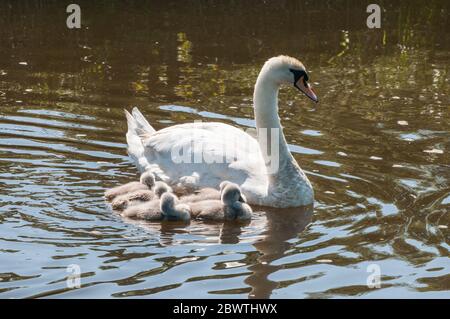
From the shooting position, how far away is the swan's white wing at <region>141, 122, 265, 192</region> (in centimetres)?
1073

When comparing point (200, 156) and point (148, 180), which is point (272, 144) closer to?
point (200, 156)

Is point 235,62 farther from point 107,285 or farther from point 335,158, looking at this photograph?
point 107,285

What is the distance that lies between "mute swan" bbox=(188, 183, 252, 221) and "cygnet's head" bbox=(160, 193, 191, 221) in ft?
0.58

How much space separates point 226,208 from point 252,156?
3.99 feet

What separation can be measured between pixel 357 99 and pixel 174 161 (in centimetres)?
427

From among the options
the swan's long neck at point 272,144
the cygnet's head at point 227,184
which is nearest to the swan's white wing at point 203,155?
the swan's long neck at point 272,144

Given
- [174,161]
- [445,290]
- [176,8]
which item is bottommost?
[445,290]

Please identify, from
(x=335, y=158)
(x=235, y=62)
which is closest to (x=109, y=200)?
(x=335, y=158)

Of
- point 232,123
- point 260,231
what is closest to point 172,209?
point 260,231

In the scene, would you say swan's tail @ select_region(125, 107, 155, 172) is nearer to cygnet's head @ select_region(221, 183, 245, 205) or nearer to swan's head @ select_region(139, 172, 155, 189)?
swan's head @ select_region(139, 172, 155, 189)

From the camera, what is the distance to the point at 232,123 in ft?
43.4

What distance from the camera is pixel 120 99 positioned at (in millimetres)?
14320

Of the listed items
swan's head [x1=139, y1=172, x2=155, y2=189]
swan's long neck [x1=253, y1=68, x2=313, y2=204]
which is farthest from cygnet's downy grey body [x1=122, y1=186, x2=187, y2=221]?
swan's long neck [x1=253, y1=68, x2=313, y2=204]

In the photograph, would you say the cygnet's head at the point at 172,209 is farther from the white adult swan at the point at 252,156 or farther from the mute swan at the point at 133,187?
the white adult swan at the point at 252,156
